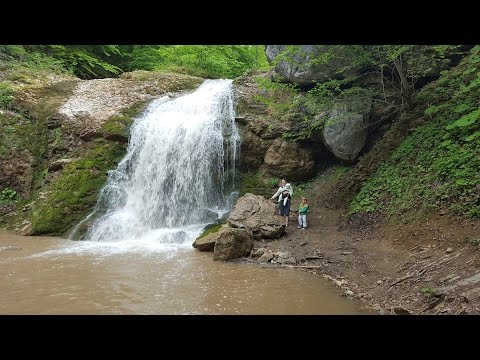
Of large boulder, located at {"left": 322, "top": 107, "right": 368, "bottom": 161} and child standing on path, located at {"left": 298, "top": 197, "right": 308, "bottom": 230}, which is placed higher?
large boulder, located at {"left": 322, "top": 107, "right": 368, "bottom": 161}

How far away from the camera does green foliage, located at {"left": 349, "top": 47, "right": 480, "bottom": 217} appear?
7.47 meters

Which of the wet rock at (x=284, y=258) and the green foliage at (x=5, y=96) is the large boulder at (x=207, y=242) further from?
the green foliage at (x=5, y=96)

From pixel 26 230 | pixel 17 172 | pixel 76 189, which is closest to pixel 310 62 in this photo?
pixel 76 189

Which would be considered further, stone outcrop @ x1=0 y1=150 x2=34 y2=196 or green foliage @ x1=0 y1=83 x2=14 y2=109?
green foliage @ x1=0 y1=83 x2=14 y2=109

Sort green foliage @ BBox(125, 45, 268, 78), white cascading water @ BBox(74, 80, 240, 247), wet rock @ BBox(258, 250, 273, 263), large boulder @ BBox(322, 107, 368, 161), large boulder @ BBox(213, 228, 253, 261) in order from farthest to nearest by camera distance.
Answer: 1. green foliage @ BBox(125, 45, 268, 78)
2. large boulder @ BBox(322, 107, 368, 161)
3. white cascading water @ BBox(74, 80, 240, 247)
4. large boulder @ BBox(213, 228, 253, 261)
5. wet rock @ BBox(258, 250, 273, 263)

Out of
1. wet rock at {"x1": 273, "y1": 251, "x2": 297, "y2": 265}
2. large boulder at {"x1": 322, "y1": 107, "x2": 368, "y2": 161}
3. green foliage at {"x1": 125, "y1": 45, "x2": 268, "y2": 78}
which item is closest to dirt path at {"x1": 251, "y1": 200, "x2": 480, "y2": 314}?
wet rock at {"x1": 273, "y1": 251, "x2": 297, "y2": 265}

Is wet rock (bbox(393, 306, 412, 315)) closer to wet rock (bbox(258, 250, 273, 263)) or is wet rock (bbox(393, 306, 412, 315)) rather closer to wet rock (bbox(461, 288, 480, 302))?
wet rock (bbox(461, 288, 480, 302))

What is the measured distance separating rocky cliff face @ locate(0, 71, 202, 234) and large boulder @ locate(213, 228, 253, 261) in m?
6.06

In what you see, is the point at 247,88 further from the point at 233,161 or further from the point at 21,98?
the point at 21,98

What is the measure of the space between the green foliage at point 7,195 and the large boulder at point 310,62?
10982 mm

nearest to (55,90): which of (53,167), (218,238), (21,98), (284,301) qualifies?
(21,98)

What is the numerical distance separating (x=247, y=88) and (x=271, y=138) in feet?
10.5

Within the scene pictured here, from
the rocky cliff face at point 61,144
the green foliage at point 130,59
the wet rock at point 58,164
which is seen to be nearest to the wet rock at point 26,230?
the rocky cliff face at point 61,144

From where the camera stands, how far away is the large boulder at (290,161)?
1397cm
